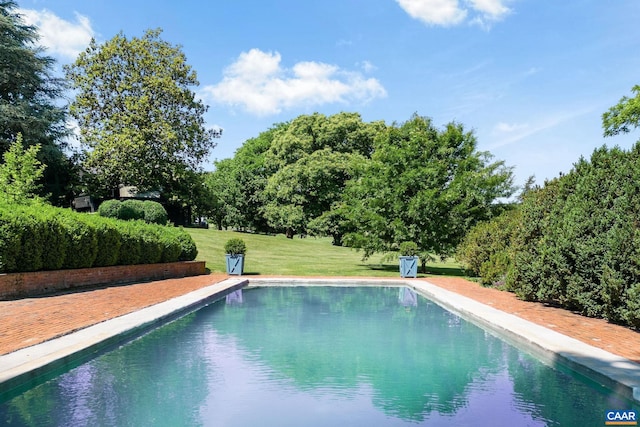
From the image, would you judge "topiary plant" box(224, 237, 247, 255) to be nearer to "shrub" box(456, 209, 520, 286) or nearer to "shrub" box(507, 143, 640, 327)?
"shrub" box(456, 209, 520, 286)

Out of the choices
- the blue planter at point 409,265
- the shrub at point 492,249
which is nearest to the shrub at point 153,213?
the blue planter at point 409,265

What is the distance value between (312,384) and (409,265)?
598 inches

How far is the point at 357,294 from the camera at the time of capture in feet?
54.1

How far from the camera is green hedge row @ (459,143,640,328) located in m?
9.44

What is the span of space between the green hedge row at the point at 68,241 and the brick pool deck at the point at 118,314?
1.14m

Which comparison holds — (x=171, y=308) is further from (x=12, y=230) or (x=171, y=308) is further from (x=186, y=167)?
(x=186, y=167)

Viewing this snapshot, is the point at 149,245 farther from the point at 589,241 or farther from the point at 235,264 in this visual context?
the point at 589,241

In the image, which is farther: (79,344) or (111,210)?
(111,210)

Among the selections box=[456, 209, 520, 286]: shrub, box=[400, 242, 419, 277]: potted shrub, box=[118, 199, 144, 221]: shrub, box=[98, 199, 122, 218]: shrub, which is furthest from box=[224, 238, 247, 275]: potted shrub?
box=[98, 199, 122, 218]: shrub

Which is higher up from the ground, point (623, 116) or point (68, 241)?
point (623, 116)

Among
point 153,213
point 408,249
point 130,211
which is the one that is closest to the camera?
point 408,249

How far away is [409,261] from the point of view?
2083cm

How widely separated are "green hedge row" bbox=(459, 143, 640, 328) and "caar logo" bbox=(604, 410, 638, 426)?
179 inches

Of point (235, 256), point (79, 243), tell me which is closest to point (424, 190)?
point (235, 256)
